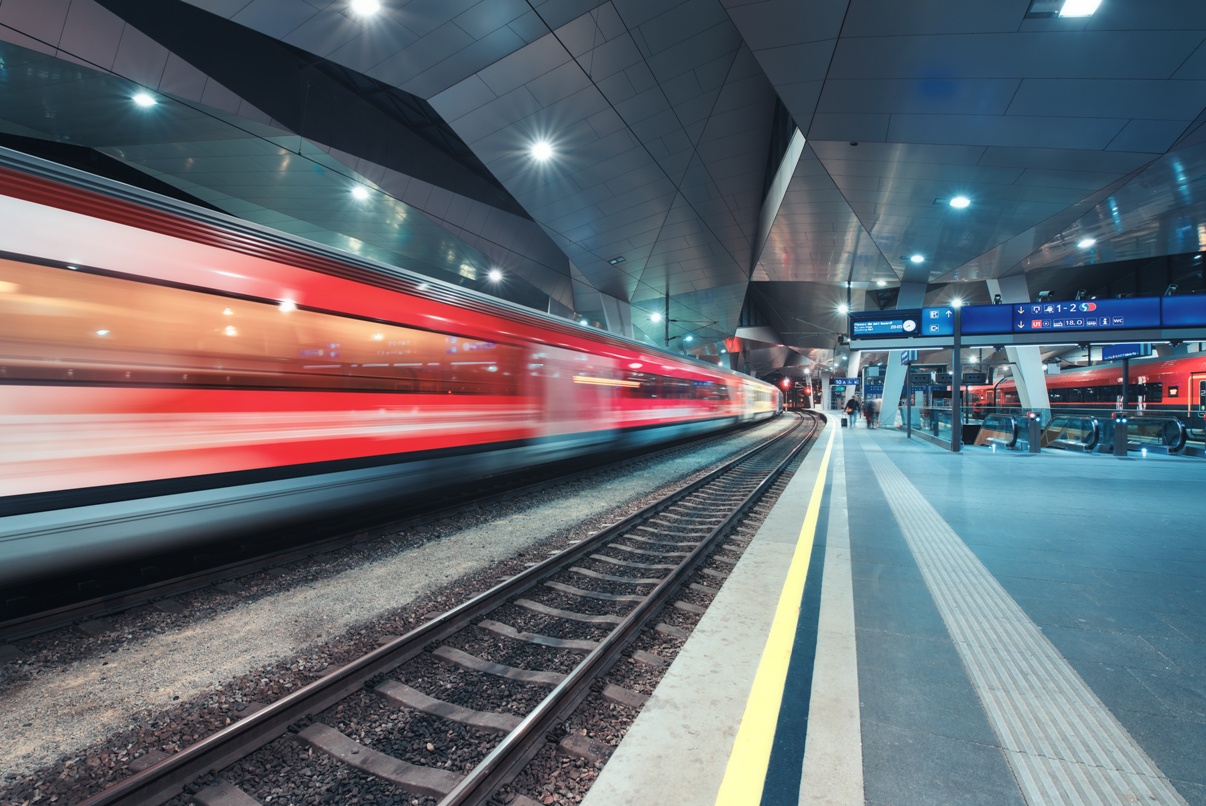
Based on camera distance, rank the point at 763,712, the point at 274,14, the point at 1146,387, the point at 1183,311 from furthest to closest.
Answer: the point at 1146,387, the point at 1183,311, the point at 274,14, the point at 763,712

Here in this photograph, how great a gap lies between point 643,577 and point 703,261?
1936 cm

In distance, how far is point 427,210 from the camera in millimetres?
18406

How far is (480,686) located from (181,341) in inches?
132

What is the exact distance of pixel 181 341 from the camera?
3.70 m

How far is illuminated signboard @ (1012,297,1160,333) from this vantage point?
449 inches

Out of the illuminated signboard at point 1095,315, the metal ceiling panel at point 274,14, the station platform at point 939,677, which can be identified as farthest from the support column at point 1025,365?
the metal ceiling panel at point 274,14

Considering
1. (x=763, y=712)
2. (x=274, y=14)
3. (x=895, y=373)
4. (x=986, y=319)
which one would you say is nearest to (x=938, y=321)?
(x=986, y=319)

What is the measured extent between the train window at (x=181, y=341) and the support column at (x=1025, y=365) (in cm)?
2090

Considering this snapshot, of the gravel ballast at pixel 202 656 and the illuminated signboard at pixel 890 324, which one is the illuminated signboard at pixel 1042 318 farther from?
the gravel ballast at pixel 202 656

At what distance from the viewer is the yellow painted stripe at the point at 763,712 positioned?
1.78 meters

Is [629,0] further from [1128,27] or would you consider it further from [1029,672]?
[1029,672]

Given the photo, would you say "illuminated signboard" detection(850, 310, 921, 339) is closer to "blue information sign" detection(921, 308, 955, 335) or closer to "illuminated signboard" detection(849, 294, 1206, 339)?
"illuminated signboard" detection(849, 294, 1206, 339)

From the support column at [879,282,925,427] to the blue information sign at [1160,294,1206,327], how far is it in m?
8.73

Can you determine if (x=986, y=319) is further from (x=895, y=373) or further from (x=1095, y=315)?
(x=895, y=373)
